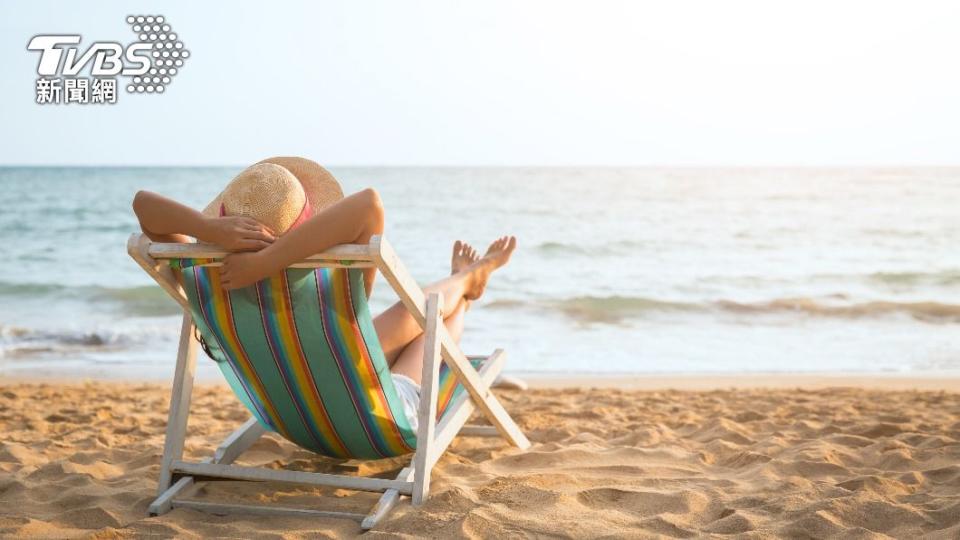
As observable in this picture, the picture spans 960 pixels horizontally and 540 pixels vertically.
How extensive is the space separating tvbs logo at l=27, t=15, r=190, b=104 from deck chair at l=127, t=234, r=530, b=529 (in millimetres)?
Result: 10830

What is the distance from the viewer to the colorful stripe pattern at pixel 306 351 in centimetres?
255

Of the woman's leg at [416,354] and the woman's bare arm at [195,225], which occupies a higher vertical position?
the woman's bare arm at [195,225]

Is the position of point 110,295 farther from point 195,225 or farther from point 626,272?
point 195,225

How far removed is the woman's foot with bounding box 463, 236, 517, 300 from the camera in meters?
3.59

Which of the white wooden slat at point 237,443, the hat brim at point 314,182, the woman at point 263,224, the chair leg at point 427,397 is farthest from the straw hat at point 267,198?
the white wooden slat at point 237,443

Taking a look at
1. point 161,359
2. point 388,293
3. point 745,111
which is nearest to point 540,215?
point 388,293

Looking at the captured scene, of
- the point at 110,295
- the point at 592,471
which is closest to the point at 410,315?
the point at 592,471

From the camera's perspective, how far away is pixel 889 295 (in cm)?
1100

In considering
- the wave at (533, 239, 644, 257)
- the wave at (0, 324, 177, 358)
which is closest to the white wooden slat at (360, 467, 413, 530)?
the wave at (0, 324, 177, 358)

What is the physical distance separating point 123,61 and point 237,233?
2071 cm

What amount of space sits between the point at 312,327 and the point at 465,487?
2.75ft

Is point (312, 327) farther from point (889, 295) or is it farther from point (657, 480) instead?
point (889, 295)

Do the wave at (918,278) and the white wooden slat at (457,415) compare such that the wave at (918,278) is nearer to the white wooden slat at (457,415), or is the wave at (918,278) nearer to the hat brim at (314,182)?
the white wooden slat at (457,415)

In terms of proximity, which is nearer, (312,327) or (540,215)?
(312,327)
